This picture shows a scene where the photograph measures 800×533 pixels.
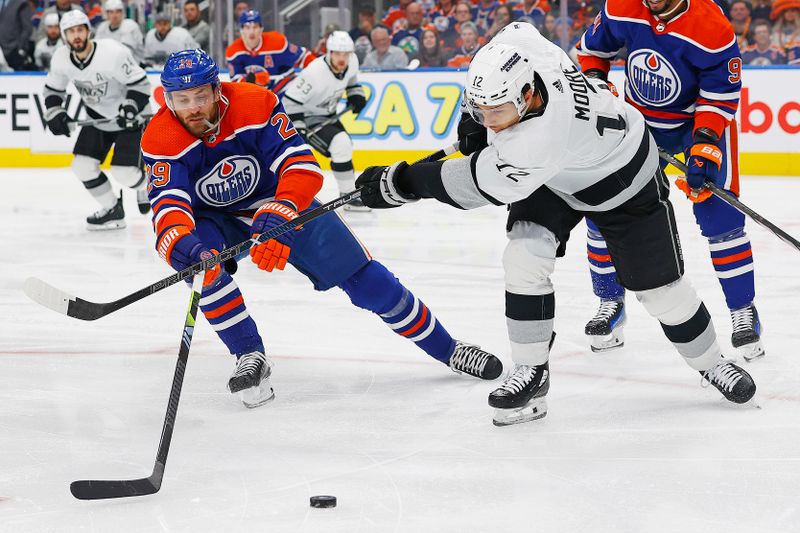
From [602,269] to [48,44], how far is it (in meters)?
6.81

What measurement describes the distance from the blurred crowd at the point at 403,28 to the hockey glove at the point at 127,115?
2458 mm

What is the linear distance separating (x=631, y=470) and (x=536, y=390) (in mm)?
408

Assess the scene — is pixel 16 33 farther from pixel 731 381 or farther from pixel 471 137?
pixel 731 381

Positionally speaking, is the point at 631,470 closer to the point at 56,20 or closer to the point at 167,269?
the point at 167,269

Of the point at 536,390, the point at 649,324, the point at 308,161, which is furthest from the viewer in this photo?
the point at 649,324

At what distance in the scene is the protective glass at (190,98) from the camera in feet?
8.61

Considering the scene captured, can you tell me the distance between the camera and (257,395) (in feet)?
9.04

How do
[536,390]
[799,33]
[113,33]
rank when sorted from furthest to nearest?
1. [113,33]
2. [799,33]
3. [536,390]

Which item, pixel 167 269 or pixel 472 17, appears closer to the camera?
pixel 167 269

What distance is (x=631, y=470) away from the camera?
87.4 inches

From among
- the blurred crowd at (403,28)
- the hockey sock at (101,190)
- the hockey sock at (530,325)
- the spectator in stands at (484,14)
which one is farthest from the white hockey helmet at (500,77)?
the spectator in stands at (484,14)

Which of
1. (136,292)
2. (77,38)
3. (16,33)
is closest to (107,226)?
(77,38)

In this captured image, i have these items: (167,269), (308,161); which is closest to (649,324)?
(308,161)

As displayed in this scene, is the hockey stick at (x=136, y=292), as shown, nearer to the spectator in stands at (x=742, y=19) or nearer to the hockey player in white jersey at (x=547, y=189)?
the hockey player in white jersey at (x=547, y=189)
